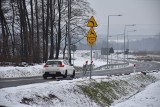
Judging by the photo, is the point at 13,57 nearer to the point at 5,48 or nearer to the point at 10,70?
the point at 5,48

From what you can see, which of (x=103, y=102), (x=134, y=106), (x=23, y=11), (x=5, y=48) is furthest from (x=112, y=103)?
(x=23, y=11)

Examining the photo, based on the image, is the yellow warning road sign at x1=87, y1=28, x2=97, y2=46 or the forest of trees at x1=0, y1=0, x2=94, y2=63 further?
the forest of trees at x1=0, y1=0, x2=94, y2=63

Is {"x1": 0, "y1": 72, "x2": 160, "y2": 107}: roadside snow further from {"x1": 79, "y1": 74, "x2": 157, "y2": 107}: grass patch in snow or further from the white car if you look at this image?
the white car

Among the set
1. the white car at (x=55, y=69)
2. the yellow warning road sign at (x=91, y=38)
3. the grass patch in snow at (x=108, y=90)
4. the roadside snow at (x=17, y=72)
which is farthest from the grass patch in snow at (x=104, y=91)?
the roadside snow at (x=17, y=72)

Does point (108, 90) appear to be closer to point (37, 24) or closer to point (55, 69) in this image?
point (55, 69)

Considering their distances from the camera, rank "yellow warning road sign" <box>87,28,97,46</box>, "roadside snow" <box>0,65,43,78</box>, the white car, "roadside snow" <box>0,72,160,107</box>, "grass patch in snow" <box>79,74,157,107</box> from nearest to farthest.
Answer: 1. "roadside snow" <box>0,72,160,107</box>
2. "grass patch in snow" <box>79,74,157,107</box>
3. "yellow warning road sign" <box>87,28,97,46</box>
4. the white car
5. "roadside snow" <box>0,65,43,78</box>

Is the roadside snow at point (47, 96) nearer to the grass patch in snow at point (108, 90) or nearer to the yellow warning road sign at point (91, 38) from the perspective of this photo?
the grass patch in snow at point (108, 90)

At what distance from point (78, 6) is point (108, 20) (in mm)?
9712

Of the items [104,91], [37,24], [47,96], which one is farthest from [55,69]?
[37,24]

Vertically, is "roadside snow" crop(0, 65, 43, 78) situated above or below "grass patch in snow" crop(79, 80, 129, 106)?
above

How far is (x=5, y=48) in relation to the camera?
39562 millimetres

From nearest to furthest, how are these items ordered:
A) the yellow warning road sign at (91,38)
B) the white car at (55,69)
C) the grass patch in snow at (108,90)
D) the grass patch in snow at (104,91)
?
the grass patch in snow at (104,91), the grass patch in snow at (108,90), the yellow warning road sign at (91,38), the white car at (55,69)

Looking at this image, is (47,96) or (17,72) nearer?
(47,96)

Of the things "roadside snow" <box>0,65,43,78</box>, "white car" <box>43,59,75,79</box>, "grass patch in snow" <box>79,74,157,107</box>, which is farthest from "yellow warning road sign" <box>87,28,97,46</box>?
"roadside snow" <box>0,65,43,78</box>
